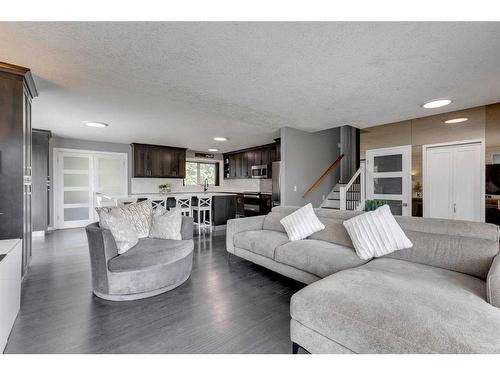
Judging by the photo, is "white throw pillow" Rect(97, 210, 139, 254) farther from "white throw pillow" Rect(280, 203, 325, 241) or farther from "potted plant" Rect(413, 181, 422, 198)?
"potted plant" Rect(413, 181, 422, 198)

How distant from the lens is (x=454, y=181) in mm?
4375

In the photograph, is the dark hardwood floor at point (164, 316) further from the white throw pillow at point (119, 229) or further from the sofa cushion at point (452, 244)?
the sofa cushion at point (452, 244)

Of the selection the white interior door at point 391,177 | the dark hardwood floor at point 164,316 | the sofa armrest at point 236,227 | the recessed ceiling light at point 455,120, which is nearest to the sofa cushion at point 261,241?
the sofa armrest at point 236,227

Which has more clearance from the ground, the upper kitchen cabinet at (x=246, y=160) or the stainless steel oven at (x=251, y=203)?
the upper kitchen cabinet at (x=246, y=160)

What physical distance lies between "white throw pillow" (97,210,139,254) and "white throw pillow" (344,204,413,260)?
92.7 inches

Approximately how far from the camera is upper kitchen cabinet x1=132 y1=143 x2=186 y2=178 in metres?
6.85

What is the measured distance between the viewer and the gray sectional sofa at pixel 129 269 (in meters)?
2.21

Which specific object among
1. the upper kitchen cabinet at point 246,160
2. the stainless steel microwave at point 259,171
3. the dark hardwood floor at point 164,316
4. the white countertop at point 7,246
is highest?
the upper kitchen cabinet at point 246,160

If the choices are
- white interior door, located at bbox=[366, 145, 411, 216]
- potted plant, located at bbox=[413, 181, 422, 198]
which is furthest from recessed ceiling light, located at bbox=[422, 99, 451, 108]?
potted plant, located at bbox=[413, 181, 422, 198]

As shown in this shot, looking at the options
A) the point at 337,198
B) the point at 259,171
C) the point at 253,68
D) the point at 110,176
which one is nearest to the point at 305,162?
the point at 337,198

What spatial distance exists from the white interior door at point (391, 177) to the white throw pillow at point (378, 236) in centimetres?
336

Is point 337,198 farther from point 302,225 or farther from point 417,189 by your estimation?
point 302,225

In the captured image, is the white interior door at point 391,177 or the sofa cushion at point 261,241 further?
the white interior door at point 391,177

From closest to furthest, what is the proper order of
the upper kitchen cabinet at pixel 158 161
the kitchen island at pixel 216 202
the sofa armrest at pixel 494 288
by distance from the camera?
the sofa armrest at pixel 494 288 → the kitchen island at pixel 216 202 → the upper kitchen cabinet at pixel 158 161
